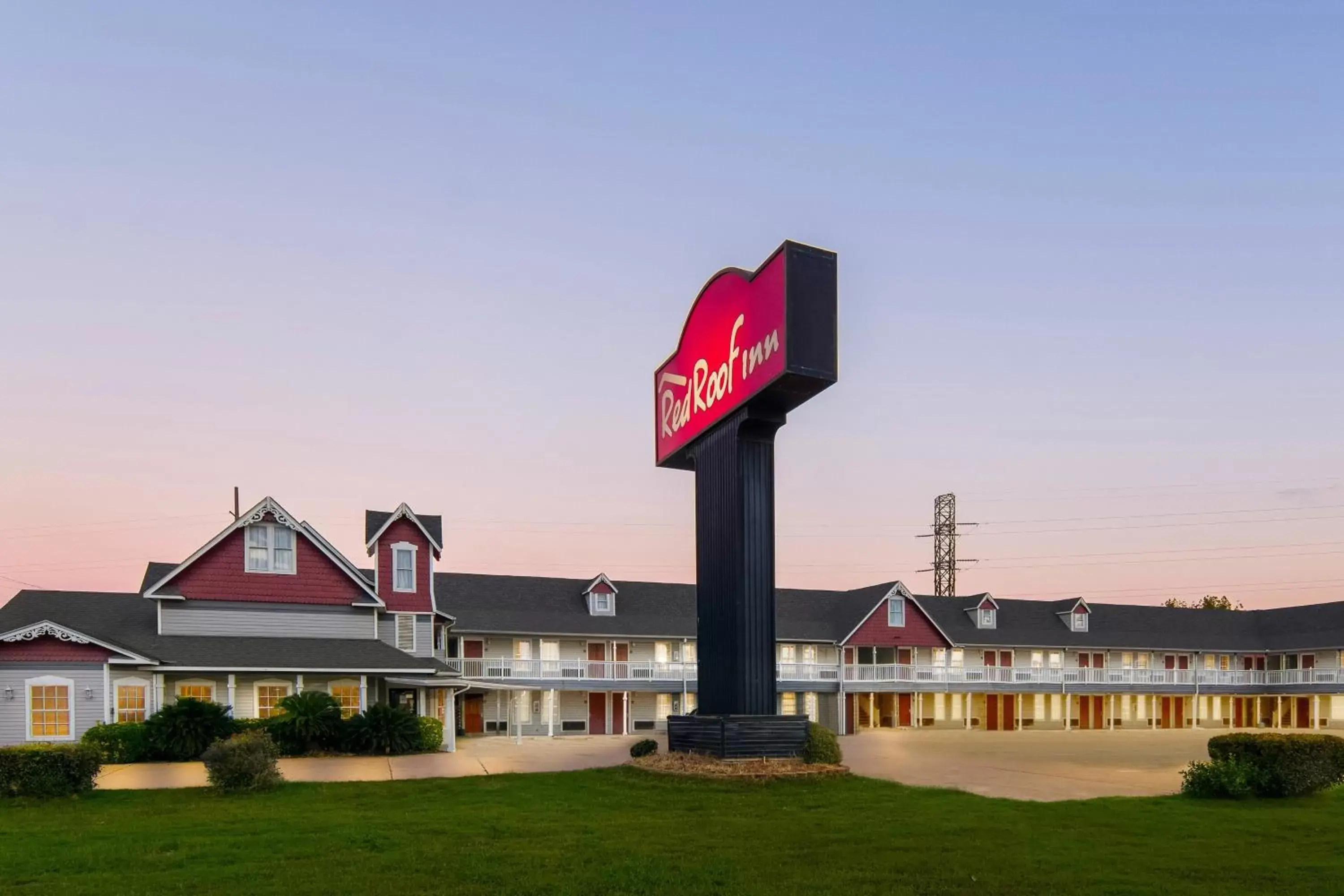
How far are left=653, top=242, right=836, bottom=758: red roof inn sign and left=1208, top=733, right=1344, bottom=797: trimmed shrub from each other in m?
8.35

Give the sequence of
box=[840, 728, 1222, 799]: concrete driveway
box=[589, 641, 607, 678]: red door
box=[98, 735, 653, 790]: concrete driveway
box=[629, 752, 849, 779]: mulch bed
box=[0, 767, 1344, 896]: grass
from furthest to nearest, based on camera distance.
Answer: box=[589, 641, 607, 678]: red door < box=[98, 735, 653, 790]: concrete driveway < box=[840, 728, 1222, 799]: concrete driveway < box=[629, 752, 849, 779]: mulch bed < box=[0, 767, 1344, 896]: grass

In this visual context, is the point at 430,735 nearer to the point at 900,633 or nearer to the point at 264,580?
the point at 264,580

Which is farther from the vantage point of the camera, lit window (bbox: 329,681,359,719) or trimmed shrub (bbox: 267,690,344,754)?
lit window (bbox: 329,681,359,719)

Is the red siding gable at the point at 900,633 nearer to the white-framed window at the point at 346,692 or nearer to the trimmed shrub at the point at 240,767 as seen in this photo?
the white-framed window at the point at 346,692

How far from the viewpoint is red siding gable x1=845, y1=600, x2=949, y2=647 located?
57.3 meters

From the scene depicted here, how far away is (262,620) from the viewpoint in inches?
1485

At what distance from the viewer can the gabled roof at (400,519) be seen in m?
44.6

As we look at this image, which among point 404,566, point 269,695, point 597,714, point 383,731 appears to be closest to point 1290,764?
point 383,731

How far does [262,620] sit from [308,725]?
7507 mm

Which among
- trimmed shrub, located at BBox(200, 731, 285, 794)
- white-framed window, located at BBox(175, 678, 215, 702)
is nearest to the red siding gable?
white-framed window, located at BBox(175, 678, 215, 702)

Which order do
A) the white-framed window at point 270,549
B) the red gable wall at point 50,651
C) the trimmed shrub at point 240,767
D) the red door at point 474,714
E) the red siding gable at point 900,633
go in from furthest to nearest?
the red siding gable at point 900,633 → the red door at point 474,714 → the white-framed window at point 270,549 → the red gable wall at point 50,651 → the trimmed shrub at point 240,767

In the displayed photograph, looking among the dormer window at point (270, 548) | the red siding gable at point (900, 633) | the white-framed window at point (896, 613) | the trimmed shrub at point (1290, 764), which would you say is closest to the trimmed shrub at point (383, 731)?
the dormer window at point (270, 548)

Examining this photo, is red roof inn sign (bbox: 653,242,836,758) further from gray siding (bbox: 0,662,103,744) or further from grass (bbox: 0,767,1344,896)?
gray siding (bbox: 0,662,103,744)

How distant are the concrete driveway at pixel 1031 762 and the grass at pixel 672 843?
2.21m
